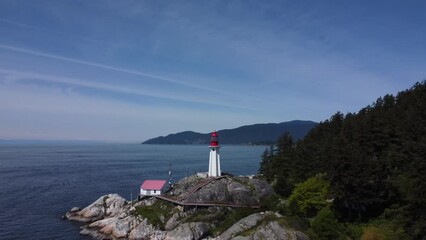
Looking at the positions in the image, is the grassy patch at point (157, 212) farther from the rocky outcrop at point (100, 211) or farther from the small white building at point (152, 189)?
the rocky outcrop at point (100, 211)

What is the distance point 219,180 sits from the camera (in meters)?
55.8

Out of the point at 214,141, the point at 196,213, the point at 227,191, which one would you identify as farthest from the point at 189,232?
the point at 214,141

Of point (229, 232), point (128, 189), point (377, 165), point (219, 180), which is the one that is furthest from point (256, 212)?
point (128, 189)

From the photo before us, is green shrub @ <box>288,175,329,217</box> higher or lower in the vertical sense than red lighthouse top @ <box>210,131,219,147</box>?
lower

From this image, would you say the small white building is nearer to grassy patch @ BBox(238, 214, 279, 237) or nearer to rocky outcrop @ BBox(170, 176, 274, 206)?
rocky outcrop @ BBox(170, 176, 274, 206)

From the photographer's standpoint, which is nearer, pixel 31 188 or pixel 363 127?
pixel 363 127

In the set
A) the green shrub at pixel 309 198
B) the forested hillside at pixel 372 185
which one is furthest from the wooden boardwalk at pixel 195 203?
the forested hillside at pixel 372 185

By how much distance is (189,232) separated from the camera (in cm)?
4466

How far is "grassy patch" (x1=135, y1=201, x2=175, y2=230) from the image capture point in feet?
162

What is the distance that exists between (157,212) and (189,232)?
8.87m

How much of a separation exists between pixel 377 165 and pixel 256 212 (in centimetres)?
1448

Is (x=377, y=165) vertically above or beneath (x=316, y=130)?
beneath

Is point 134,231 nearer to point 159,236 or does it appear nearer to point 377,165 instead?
point 159,236

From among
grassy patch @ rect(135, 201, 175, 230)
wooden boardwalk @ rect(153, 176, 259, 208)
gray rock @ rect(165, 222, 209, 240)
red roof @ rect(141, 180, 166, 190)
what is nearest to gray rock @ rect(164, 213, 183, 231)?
grassy patch @ rect(135, 201, 175, 230)
